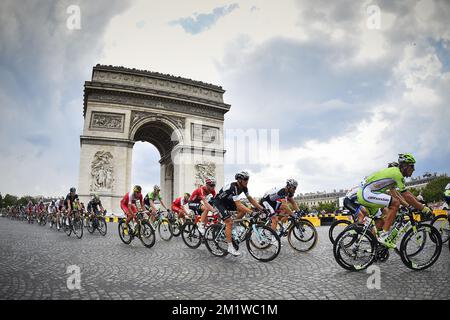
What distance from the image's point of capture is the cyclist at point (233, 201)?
18.3 ft

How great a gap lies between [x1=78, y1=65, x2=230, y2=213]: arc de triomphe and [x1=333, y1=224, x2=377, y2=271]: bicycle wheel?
840 inches

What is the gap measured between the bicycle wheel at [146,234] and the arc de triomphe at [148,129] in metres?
16.3

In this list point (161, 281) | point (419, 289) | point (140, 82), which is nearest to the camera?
point (419, 289)

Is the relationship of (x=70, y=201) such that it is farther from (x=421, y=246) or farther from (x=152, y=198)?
(x=421, y=246)

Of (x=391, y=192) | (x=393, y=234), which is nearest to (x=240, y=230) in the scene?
(x=393, y=234)

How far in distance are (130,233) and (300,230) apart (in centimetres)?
481

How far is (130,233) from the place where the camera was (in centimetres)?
805

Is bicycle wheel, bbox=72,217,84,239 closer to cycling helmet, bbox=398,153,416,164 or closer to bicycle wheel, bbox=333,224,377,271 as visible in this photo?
bicycle wheel, bbox=333,224,377,271

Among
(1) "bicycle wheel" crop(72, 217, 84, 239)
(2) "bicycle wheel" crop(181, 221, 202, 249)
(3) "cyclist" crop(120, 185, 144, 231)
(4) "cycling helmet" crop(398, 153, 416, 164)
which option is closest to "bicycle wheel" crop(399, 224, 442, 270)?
(4) "cycling helmet" crop(398, 153, 416, 164)

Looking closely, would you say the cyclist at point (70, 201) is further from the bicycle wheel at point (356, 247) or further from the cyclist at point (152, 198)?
the bicycle wheel at point (356, 247)

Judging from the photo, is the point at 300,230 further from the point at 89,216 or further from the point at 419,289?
the point at 89,216

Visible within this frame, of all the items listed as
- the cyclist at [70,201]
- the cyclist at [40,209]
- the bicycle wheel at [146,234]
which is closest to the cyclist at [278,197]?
the bicycle wheel at [146,234]

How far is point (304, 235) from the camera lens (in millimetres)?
6574
